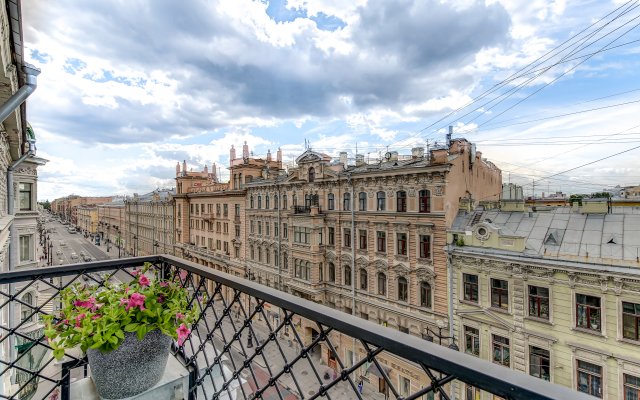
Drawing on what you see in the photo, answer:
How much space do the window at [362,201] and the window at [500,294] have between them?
7342 mm

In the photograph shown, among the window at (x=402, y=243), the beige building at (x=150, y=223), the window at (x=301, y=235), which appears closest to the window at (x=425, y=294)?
the window at (x=402, y=243)

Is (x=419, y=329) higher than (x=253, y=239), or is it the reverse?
(x=253, y=239)

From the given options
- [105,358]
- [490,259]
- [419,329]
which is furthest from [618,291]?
[105,358]

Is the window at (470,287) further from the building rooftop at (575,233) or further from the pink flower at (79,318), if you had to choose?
the pink flower at (79,318)

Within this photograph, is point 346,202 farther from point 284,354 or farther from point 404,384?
point 284,354

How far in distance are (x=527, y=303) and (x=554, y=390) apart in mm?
13619

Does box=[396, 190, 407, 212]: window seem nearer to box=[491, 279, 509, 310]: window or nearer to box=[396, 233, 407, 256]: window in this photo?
box=[396, 233, 407, 256]: window

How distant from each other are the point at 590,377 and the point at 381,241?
9463mm

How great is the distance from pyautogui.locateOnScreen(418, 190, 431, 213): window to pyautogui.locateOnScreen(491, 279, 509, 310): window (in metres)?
4.18

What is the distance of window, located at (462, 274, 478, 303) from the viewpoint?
13.5 meters

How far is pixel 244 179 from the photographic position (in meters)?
27.1

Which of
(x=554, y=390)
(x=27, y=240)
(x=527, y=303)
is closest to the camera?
(x=554, y=390)

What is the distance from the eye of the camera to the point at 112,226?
62.0 m

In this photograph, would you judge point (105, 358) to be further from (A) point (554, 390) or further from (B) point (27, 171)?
(B) point (27, 171)
